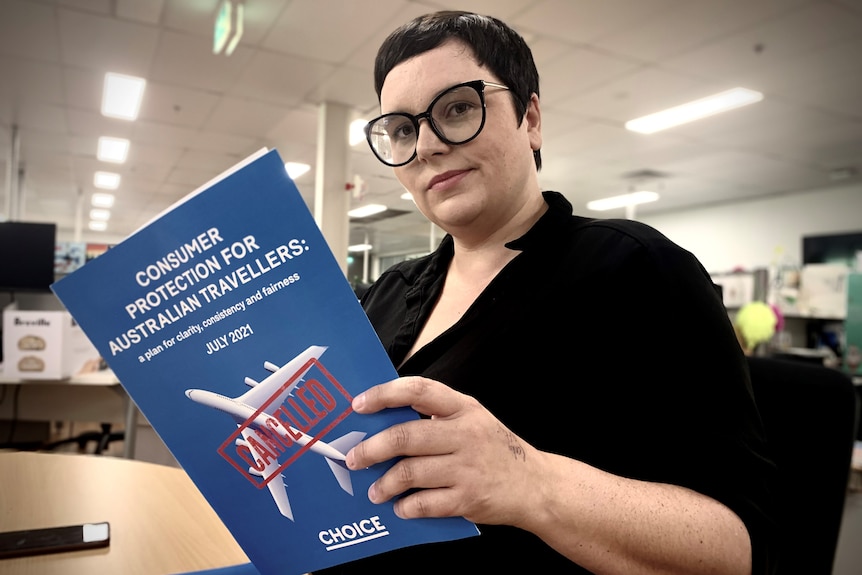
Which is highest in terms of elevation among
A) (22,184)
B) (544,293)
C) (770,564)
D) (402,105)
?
(22,184)

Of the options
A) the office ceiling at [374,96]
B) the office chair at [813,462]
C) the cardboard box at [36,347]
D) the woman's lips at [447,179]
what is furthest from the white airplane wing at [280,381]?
the cardboard box at [36,347]

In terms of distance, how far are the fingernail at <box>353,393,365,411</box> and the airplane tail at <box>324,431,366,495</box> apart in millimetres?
29

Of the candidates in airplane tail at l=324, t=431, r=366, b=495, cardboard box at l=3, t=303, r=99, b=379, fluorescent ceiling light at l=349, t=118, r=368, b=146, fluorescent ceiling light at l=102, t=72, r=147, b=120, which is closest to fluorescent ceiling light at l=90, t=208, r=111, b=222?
fluorescent ceiling light at l=102, t=72, r=147, b=120

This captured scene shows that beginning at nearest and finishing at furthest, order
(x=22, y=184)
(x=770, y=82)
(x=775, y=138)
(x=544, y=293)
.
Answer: (x=544, y=293) < (x=770, y=82) < (x=775, y=138) < (x=22, y=184)

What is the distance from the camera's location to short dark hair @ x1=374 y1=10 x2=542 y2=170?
2.65 feet

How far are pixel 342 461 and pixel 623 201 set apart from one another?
884 cm

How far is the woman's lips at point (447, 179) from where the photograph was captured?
0.79 meters

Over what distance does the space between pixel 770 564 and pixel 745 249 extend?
937 centimetres

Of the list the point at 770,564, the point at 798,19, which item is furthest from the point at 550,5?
the point at 770,564

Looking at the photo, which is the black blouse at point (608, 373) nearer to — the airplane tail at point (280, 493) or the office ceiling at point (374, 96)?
the airplane tail at point (280, 493)

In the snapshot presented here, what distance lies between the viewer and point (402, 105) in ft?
2.62

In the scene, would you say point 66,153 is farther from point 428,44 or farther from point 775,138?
point 775,138

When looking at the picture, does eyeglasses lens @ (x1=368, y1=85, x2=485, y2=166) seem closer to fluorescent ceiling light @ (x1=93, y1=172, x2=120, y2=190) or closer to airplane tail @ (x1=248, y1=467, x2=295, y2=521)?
airplane tail @ (x1=248, y1=467, x2=295, y2=521)

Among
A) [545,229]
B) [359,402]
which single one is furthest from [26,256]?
[359,402]
